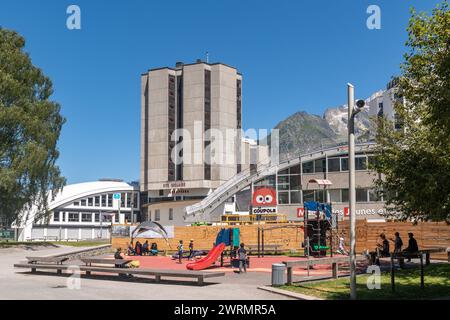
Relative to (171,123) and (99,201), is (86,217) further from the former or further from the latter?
(171,123)

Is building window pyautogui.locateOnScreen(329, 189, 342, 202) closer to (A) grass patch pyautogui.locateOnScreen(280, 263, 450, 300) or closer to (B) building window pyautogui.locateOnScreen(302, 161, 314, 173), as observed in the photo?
(B) building window pyautogui.locateOnScreen(302, 161, 314, 173)

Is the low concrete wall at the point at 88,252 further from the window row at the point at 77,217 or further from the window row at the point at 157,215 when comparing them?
the window row at the point at 77,217

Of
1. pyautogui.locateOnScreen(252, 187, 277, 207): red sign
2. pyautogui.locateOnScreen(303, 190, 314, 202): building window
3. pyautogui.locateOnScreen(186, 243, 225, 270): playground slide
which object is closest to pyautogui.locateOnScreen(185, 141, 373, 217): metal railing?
pyautogui.locateOnScreen(303, 190, 314, 202): building window

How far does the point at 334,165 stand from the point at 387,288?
43.9 metres

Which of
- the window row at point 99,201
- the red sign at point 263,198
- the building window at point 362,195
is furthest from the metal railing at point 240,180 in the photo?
the window row at point 99,201

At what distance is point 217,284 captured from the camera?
20.7 meters

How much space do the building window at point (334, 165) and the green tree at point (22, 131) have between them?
97.5ft

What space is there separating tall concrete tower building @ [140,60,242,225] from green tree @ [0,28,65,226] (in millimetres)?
54082

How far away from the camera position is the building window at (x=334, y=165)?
2419 inches

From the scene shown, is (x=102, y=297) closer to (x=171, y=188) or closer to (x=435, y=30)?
(x=435, y=30)

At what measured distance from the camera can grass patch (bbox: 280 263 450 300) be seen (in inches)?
668

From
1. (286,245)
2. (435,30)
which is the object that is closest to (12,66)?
(286,245)

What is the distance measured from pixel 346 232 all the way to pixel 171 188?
70.3 meters

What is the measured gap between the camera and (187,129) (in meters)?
108
